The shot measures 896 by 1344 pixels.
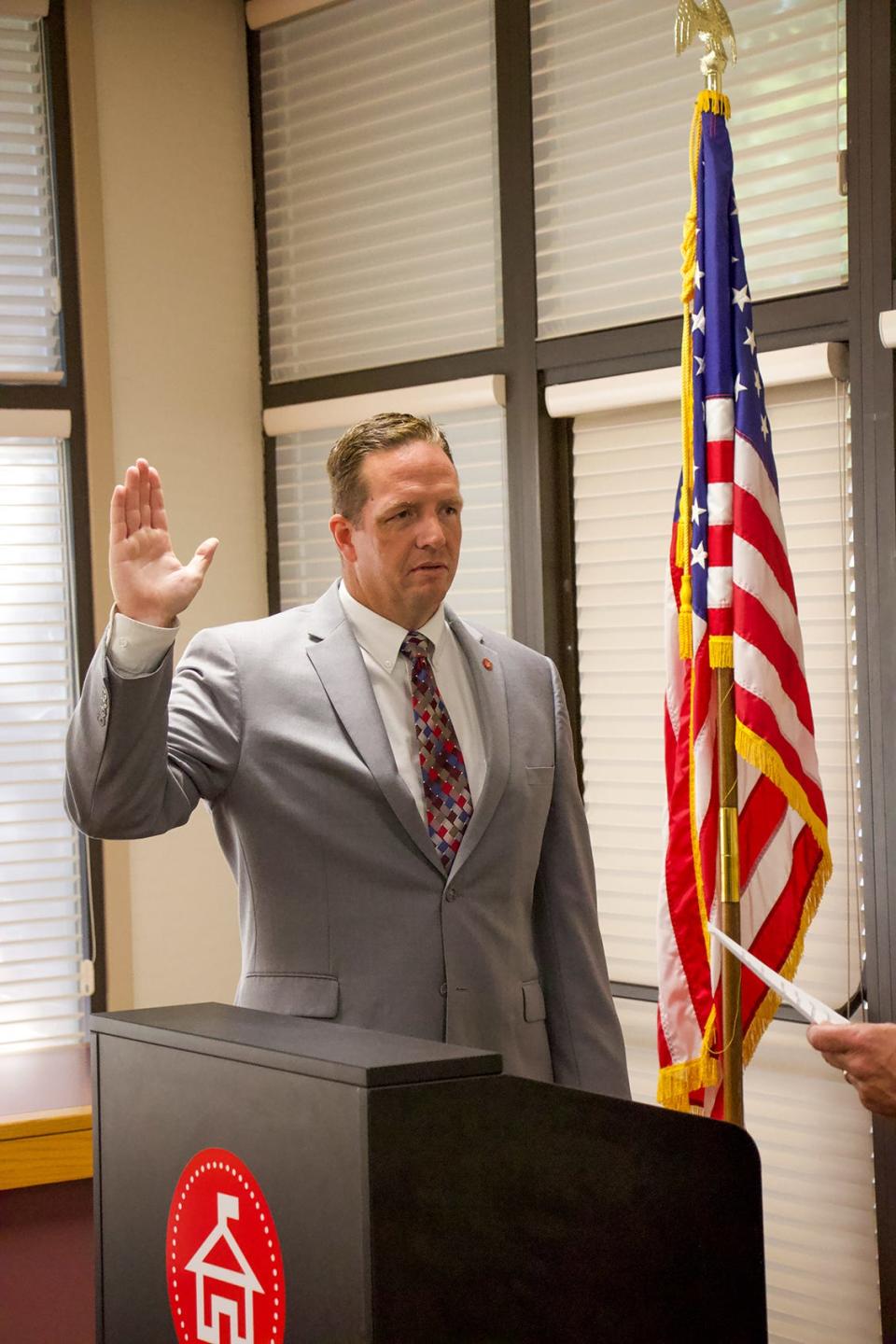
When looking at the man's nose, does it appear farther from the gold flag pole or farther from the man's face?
the gold flag pole

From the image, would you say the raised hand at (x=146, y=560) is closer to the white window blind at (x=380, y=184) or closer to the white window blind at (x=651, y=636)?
the white window blind at (x=651, y=636)

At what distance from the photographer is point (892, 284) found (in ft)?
9.20

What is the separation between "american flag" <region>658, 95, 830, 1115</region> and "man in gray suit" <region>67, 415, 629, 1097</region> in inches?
19.4

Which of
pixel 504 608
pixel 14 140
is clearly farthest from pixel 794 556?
pixel 14 140

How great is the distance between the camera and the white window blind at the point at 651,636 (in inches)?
117

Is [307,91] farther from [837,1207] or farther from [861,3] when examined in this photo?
[837,1207]

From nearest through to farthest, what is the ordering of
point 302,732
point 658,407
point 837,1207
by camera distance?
point 302,732 → point 837,1207 → point 658,407

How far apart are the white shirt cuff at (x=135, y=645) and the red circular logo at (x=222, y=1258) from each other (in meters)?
0.68

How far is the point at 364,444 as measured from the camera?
2.12 metres

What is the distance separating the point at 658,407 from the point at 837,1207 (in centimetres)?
173

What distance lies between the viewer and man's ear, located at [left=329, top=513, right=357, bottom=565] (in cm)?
212

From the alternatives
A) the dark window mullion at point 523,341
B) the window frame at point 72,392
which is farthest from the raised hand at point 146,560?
the window frame at point 72,392

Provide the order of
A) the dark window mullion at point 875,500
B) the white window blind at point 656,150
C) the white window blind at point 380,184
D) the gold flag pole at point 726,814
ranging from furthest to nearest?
the white window blind at point 380,184 → the white window blind at point 656,150 → the dark window mullion at point 875,500 → the gold flag pole at point 726,814

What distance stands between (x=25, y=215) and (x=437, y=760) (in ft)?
7.64
